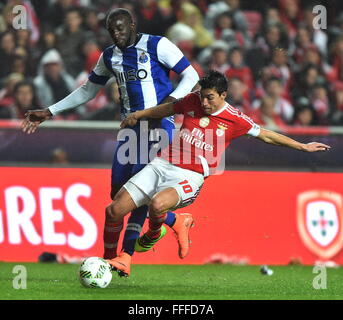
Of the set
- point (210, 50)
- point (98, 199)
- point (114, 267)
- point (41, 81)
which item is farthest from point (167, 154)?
point (210, 50)

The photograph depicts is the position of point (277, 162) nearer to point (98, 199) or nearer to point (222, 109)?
point (98, 199)

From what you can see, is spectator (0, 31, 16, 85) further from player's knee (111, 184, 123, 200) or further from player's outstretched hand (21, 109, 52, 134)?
player's knee (111, 184, 123, 200)

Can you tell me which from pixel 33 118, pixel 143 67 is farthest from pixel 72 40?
pixel 143 67

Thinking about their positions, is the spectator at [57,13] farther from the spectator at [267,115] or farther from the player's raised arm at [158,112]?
the player's raised arm at [158,112]

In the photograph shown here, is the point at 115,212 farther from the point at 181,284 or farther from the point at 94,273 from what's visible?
the point at 181,284

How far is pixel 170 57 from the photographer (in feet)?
28.7

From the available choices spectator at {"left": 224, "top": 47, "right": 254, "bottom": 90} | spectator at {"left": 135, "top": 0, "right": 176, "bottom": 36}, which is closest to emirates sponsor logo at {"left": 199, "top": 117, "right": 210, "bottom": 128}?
spectator at {"left": 224, "top": 47, "right": 254, "bottom": 90}

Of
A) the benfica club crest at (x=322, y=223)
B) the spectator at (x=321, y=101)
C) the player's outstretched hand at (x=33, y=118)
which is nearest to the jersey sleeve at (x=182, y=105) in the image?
the player's outstretched hand at (x=33, y=118)

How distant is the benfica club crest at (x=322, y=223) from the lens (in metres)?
11.4

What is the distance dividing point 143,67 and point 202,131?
890 millimetres

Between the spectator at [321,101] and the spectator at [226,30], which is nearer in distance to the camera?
the spectator at [321,101]

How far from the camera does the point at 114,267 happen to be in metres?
8.29

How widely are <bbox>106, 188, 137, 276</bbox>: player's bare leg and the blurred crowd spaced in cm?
420

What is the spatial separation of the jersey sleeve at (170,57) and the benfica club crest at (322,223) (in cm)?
334
